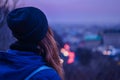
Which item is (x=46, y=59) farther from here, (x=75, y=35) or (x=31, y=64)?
(x=75, y=35)

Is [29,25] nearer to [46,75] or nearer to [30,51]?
[30,51]

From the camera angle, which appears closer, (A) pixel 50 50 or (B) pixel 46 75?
(B) pixel 46 75

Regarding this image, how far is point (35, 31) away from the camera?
2.39 metres

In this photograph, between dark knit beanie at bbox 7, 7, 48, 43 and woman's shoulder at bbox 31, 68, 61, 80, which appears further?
dark knit beanie at bbox 7, 7, 48, 43

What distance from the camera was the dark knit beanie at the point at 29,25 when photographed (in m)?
2.38

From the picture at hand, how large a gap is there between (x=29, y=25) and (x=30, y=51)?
154 mm

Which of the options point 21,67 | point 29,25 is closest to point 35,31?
point 29,25

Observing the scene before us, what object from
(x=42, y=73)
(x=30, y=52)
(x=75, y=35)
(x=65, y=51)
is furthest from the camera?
(x=75, y=35)

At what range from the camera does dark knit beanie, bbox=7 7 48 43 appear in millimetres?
2381

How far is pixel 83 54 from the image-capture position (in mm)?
33281

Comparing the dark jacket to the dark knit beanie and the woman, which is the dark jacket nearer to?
the woman

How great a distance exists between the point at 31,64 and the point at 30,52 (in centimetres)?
12

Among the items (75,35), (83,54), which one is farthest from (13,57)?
(75,35)

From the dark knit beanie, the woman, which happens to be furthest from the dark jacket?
the dark knit beanie
